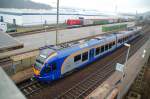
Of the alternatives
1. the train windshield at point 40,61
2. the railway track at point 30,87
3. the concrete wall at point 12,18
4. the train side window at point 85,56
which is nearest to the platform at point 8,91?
the train windshield at point 40,61

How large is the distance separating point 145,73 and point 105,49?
6.46 m

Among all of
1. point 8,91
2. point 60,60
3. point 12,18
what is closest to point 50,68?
point 60,60

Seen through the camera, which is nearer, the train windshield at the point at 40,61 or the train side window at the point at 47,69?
the train side window at the point at 47,69

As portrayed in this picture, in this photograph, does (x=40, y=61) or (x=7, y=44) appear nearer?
(x=7, y=44)

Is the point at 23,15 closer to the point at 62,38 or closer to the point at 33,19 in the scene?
the point at 33,19

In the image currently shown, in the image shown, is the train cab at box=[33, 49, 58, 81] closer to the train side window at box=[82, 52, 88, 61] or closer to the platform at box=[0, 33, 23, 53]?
the platform at box=[0, 33, 23, 53]

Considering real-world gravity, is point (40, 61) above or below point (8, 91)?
below

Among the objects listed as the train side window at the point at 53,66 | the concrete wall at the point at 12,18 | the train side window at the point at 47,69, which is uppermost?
the concrete wall at the point at 12,18

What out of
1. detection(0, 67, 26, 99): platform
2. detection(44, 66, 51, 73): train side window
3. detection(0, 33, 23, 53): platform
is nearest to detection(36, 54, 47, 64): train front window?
detection(44, 66, 51, 73): train side window

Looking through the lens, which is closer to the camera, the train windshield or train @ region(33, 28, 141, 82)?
train @ region(33, 28, 141, 82)

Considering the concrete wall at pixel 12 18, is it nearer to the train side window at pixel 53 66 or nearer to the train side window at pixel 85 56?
the train side window at pixel 85 56

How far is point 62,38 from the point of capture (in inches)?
1417

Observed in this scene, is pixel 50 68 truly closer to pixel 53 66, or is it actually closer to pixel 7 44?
pixel 53 66

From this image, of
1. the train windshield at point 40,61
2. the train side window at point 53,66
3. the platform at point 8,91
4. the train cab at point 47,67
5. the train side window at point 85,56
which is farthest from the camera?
the train side window at point 85,56
